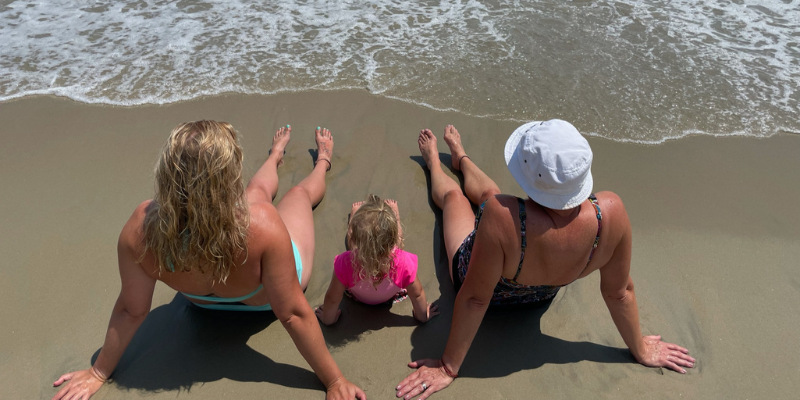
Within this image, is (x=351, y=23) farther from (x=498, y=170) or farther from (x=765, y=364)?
(x=765, y=364)

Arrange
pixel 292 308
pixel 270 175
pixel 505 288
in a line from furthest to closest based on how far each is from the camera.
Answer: pixel 270 175 < pixel 505 288 < pixel 292 308

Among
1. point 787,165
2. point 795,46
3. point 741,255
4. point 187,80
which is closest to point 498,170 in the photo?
point 741,255

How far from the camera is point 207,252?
2.01 m

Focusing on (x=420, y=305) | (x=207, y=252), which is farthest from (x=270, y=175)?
(x=207, y=252)

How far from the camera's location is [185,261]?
203 centimetres

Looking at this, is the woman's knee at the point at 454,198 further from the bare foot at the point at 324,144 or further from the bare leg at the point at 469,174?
the bare foot at the point at 324,144

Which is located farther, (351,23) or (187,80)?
(351,23)

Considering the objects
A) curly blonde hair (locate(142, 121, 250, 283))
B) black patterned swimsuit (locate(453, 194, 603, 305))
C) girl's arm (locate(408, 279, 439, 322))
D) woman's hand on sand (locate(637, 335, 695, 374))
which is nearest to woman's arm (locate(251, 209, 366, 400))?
curly blonde hair (locate(142, 121, 250, 283))

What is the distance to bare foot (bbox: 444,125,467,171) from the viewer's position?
4043mm

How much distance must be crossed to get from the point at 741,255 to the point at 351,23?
181 inches

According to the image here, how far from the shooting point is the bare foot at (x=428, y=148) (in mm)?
3993

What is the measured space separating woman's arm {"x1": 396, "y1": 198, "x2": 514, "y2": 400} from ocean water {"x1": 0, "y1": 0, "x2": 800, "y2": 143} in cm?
264

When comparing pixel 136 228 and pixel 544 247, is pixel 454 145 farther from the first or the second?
pixel 136 228

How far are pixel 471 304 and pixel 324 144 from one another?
2218 millimetres
